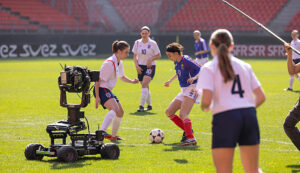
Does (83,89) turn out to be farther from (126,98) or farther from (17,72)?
(17,72)

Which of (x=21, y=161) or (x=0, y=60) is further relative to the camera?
(x=0, y=60)

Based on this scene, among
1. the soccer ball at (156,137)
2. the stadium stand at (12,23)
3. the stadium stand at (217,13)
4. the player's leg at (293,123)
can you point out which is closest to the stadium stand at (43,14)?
the stadium stand at (12,23)

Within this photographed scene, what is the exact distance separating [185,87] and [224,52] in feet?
16.9

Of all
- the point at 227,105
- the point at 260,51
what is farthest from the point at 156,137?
the point at 260,51

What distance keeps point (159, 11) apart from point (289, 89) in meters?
31.6

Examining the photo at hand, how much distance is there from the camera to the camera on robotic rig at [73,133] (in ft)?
26.1

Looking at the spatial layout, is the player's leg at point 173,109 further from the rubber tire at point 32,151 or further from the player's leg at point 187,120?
the rubber tire at point 32,151

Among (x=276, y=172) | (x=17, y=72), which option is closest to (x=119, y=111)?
(x=276, y=172)

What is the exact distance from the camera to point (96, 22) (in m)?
49.0

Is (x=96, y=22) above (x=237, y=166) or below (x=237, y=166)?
above

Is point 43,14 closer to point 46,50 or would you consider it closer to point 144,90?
point 46,50

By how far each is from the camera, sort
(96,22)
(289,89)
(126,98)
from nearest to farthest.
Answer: (126,98)
(289,89)
(96,22)

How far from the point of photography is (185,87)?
10070 mm

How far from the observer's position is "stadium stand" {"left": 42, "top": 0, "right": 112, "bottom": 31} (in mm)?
50594
